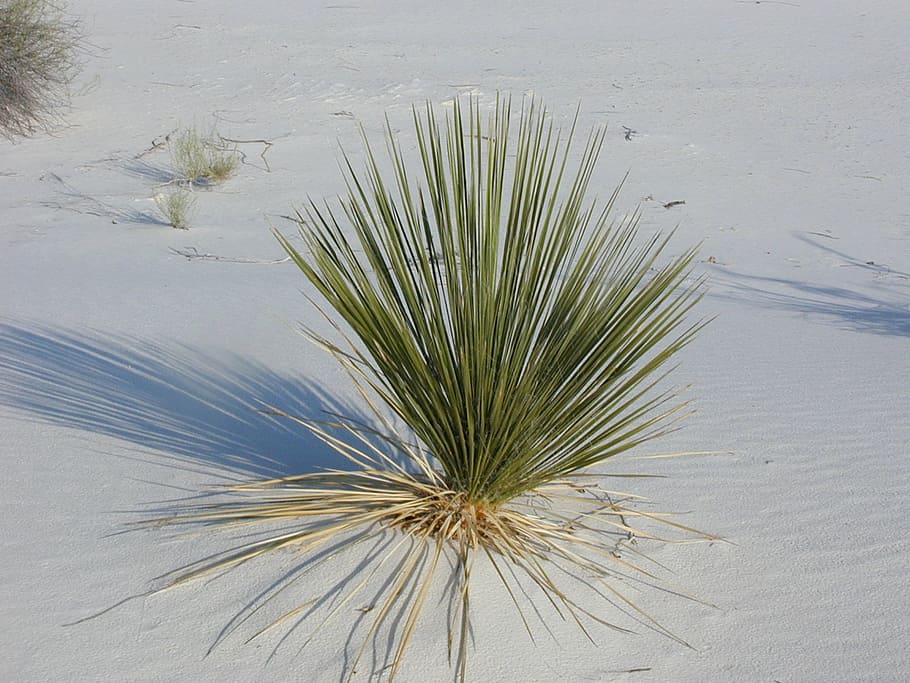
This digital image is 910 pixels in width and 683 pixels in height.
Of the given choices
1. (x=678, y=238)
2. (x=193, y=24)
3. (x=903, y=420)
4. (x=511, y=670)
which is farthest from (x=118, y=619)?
(x=193, y=24)

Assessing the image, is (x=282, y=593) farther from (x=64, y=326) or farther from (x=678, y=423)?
(x=64, y=326)

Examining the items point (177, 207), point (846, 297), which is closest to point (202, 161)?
point (177, 207)

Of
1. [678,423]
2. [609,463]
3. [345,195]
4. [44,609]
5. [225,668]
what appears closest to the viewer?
[225,668]

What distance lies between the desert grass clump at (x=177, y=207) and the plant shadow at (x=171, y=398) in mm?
2949

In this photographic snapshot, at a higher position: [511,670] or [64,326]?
[64,326]

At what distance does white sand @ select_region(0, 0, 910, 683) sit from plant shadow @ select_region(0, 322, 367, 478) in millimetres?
18

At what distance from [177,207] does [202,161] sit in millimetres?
1567

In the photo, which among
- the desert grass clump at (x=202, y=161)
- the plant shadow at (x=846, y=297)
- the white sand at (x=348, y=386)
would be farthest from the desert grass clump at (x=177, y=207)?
the plant shadow at (x=846, y=297)

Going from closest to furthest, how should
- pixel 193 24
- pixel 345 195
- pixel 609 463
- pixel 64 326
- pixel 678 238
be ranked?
pixel 609 463, pixel 64 326, pixel 678 238, pixel 345 195, pixel 193 24

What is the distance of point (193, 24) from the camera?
1644 cm

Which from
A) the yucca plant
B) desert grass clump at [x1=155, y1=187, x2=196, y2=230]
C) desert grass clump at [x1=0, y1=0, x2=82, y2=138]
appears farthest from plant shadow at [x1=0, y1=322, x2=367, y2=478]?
desert grass clump at [x1=0, y1=0, x2=82, y2=138]

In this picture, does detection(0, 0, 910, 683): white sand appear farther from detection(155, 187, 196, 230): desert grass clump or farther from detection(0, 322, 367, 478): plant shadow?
detection(155, 187, 196, 230): desert grass clump

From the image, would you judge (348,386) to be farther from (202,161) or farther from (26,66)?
(26,66)

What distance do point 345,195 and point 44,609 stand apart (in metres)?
6.88
